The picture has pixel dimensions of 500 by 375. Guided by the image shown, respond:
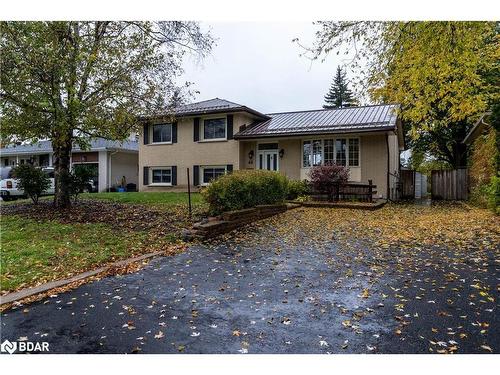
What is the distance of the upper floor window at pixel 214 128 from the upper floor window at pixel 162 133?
2333 mm

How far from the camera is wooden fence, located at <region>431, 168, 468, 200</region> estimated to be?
61.4 feet

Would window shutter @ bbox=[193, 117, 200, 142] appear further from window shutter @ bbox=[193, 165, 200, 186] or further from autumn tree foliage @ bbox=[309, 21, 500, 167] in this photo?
autumn tree foliage @ bbox=[309, 21, 500, 167]

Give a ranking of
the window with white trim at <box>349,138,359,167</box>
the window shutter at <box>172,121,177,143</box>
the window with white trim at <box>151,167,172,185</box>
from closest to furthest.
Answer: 1. the window with white trim at <box>349,138,359,167</box>
2. the window shutter at <box>172,121,177,143</box>
3. the window with white trim at <box>151,167,172,185</box>

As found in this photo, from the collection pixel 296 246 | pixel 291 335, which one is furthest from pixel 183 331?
pixel 296 246

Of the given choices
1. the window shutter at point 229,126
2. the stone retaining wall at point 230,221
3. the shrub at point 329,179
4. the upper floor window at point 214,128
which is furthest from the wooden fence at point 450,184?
the stone retaining wall at point 230,221

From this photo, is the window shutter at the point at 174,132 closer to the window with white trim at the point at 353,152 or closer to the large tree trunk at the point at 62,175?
the large tree trunk at the point at 62,175

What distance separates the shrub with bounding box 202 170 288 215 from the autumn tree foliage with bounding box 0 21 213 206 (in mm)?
3387

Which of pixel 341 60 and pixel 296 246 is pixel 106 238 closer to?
pixel 296 246

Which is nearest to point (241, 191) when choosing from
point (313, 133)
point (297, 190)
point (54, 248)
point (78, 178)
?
point (54, 248)

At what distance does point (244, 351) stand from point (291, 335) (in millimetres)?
495

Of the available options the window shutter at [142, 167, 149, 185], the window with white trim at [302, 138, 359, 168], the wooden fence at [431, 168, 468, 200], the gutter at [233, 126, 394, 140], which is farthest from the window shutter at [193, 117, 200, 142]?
the wooden fence at [431, 168, 468, 200]

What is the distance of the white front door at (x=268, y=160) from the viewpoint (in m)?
18.7

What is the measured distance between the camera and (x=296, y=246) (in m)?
7.05

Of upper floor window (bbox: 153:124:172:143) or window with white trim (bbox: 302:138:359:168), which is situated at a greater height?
upper floor window (bbox: 153:124:172:143)
